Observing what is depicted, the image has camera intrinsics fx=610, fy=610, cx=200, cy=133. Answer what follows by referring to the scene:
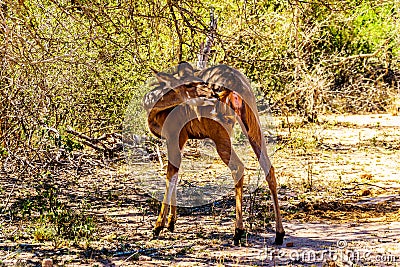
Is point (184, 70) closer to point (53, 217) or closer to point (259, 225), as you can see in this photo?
point (259, 225)

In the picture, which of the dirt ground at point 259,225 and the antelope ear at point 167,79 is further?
the antelope ear at point 167,79

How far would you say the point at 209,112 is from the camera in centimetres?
606

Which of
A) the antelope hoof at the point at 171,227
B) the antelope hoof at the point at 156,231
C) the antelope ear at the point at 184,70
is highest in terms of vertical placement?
the antelope ear at the point at 184,70

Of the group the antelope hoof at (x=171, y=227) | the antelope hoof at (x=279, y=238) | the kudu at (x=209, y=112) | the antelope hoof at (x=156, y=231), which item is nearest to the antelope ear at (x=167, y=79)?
the kudu at (x=209, y=112)

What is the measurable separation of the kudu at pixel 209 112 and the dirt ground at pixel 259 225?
518 millimetres

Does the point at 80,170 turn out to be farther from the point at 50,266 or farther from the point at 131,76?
the point at 50,266

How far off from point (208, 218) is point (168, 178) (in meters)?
1.26

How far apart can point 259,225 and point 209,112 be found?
5.92 feet

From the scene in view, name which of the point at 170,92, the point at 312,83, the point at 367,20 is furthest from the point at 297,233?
the point at 367,20

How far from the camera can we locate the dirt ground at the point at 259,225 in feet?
19.2

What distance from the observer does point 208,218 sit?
7.70 m

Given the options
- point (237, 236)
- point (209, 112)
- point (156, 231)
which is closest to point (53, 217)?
point (156, 231)

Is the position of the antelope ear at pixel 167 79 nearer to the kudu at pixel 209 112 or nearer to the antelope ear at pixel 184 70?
the kudu at pixel 209 112

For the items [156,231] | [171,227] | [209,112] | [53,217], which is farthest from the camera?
[53,217]
